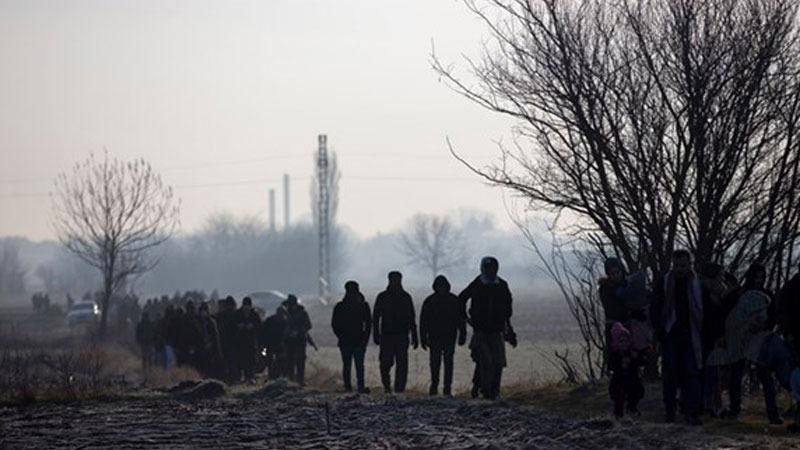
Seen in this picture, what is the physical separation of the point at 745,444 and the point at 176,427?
6.42 meters

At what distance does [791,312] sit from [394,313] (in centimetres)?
894

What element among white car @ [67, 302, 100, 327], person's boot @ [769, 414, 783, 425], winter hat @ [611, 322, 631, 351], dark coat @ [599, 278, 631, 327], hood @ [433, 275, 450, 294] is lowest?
person's boot @ [769, 414, 783, 425]

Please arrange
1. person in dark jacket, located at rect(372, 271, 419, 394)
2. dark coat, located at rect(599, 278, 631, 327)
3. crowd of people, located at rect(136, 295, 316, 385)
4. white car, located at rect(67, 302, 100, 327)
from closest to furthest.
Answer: dark coat, located at rect(599, 278, 631, 327) < person in dark jacket, located at rect(372, 271, 419, 394) < crowd of people, located at rect(136, 295, 316, 385) < white car, located at rect(67, 302, 100, 327)

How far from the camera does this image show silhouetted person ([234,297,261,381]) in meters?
32.3

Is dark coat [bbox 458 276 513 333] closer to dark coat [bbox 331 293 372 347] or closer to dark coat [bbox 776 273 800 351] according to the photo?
dark coat [bbox 331 293 372 347]

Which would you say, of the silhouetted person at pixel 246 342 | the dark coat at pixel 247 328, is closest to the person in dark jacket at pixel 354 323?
the silhouetted person at pixel 246 342

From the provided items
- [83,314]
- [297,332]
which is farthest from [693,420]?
[83,314]

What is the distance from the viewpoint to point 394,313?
77.7 ft

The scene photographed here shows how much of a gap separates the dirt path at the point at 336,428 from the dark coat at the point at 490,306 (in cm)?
118

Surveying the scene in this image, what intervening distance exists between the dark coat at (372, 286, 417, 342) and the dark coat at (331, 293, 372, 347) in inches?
32.2

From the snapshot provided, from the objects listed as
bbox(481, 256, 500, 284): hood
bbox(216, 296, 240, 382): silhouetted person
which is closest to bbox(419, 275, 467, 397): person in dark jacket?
bbox(481, 256, 500, 284): hood

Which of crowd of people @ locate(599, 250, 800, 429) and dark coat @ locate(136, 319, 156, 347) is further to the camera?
dark coat @ locate(136, 319, 156, 347)

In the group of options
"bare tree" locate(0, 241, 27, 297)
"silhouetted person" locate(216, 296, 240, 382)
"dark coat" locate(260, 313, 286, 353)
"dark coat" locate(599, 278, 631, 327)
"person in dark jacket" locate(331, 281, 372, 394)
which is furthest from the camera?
"bare tree" locate(0, 241, 27, 297)

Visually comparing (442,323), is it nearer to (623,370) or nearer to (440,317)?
(440,317)
